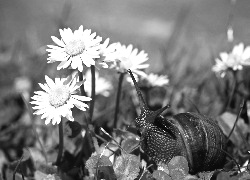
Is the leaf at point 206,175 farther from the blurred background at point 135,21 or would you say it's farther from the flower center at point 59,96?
the blurred background at point 135,21

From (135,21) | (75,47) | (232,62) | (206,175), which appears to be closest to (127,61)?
(75,47)

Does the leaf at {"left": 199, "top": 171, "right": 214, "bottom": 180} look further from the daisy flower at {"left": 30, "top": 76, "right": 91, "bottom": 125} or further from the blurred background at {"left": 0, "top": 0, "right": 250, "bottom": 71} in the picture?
the blurred background at {"left": 0, "top": 0, "right": 250, "bottom": 71}

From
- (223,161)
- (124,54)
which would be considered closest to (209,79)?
(124,54)

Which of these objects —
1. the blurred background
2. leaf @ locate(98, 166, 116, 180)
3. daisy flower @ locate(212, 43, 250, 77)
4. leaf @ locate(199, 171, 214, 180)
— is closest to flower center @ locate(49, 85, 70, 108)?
leaf @ locate(98, 166, 116, 180)

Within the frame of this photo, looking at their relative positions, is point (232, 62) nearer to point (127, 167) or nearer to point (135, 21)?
point (127, 167)

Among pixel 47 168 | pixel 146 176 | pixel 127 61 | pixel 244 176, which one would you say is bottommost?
pixel 47 168

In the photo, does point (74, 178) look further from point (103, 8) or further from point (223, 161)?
point (103, 8)
